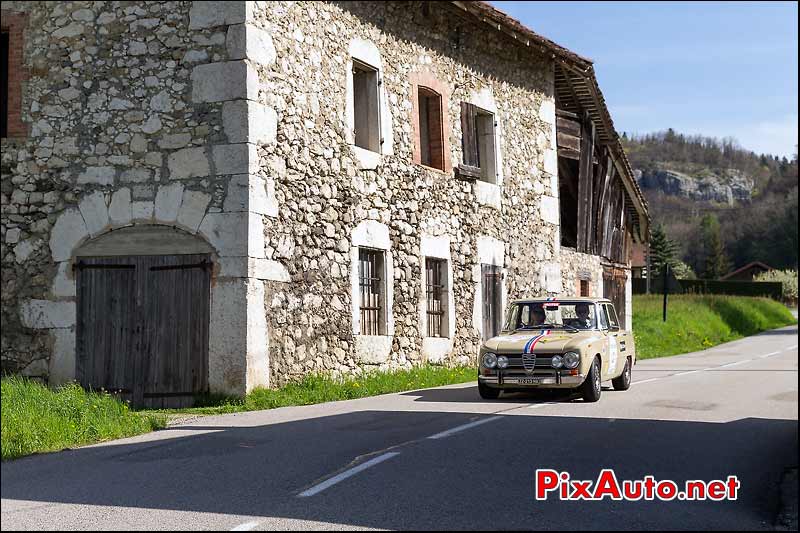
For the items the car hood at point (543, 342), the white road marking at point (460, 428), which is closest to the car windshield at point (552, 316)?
the car hood at point (543, 342)

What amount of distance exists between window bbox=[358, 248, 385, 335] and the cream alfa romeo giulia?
302 centimetres

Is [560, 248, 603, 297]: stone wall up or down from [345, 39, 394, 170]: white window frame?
down

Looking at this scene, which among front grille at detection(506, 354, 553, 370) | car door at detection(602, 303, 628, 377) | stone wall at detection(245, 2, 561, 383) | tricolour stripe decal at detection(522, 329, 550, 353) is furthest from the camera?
stone wall at detection(245, 2, 561, 383)

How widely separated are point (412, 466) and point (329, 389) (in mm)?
6604

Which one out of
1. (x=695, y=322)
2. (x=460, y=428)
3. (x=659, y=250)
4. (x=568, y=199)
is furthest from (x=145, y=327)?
(x=659, y=250)

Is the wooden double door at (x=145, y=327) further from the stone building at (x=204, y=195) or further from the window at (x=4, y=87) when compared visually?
the window at (x=4, y=87)

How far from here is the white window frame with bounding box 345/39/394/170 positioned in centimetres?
1622

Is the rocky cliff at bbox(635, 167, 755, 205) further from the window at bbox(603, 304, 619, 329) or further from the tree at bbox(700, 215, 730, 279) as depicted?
the window at bbox(603, 304, 619, 329)

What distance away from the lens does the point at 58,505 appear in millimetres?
6766

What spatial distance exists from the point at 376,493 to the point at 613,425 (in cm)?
423

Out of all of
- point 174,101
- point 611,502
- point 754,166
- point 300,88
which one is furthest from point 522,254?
point 754,166

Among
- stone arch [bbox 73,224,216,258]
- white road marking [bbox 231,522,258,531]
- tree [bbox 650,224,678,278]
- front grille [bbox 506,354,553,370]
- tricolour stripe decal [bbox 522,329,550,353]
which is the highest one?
tree [bbox 650,224,678,278]

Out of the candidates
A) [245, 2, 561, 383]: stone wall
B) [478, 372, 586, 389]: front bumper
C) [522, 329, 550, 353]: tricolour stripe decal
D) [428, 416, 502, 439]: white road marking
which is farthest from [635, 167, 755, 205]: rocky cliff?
[428, 416, 502, 439]: white road marking

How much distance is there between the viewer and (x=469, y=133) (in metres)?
19.9
